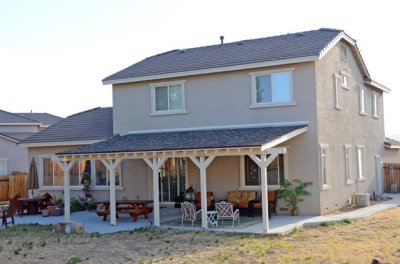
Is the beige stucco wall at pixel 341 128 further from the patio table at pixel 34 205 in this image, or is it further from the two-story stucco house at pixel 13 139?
the two-story stucco house at pixel 13 139

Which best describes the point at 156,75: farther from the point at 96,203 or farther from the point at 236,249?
the point at 236,249

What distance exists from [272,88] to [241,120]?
Answer: 5.88 feet

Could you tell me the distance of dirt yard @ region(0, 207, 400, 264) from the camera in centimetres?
1313

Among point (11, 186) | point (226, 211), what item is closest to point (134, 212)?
point (226, 211)

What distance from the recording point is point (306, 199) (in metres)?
20.5

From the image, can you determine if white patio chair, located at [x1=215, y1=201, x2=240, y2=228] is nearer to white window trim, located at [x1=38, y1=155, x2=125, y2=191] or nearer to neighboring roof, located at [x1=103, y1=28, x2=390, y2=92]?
neighboring roof, located at [x1=103, y1=28, x2=390, y2=92]

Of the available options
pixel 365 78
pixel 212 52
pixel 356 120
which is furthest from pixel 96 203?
pixel 365 78

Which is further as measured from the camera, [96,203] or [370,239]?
[96,203]

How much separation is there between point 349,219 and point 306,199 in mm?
2148

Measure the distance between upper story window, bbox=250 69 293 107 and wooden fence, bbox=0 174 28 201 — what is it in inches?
721

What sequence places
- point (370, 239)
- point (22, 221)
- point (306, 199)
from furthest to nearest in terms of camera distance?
point (22, 221) < point (306, 199) < point (370, 239)

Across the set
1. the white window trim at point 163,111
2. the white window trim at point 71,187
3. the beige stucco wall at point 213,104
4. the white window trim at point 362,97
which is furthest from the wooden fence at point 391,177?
the white window trim at point 71,187

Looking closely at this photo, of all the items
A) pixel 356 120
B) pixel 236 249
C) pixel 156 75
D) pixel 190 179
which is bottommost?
pixel 236 249

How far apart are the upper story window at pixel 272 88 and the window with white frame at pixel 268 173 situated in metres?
2.16
